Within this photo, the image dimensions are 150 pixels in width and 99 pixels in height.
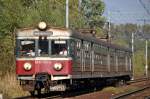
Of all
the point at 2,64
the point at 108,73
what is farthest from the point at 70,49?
the point at 108,73

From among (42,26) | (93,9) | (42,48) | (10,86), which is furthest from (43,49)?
(93,9)

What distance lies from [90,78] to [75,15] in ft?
74.4

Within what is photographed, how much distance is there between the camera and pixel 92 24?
68.9 meters

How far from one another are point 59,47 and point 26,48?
1429 mm

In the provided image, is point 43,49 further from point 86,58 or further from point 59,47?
point 86,58

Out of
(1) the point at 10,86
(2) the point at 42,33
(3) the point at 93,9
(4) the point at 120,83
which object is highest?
(3) the point at 93,9

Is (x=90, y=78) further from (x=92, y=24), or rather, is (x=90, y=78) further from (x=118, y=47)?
(x=92, y=24)

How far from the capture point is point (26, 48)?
71.7 ft

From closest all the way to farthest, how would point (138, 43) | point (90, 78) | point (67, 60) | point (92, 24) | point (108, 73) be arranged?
point (67, 60)
point (90, 78)
point (108, 73)
point (92, 24)
point (138, 43)

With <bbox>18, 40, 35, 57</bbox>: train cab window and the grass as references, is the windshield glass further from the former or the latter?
the grass

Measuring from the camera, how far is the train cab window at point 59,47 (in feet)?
70.1

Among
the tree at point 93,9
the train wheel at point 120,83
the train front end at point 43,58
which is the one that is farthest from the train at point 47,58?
the tree at point 93,9

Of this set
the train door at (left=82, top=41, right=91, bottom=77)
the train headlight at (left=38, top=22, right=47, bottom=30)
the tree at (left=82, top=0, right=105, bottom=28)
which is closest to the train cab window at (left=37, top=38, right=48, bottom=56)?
the train headlight at (left=38, top=22, right=47, bottom=30)

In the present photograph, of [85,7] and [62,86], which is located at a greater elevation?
[85,7]
